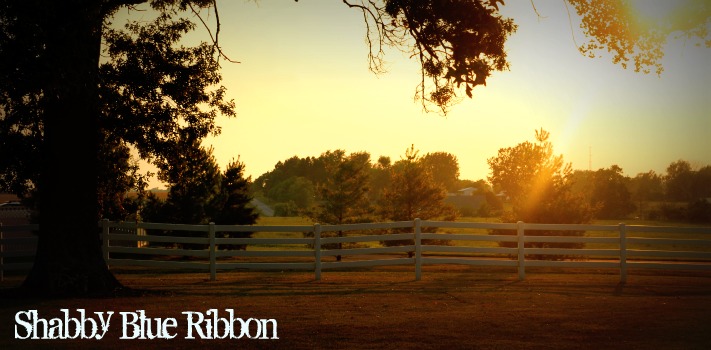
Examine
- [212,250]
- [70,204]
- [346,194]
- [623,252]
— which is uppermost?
[346,194]

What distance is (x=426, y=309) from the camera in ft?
45.7

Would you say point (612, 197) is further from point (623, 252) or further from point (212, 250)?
point (212, 250)

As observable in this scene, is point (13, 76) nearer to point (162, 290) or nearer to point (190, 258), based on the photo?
point (162, 290)

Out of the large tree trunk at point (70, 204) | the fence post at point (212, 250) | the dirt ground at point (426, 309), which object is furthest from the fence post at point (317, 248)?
the large tree trunk at point (70, 204)

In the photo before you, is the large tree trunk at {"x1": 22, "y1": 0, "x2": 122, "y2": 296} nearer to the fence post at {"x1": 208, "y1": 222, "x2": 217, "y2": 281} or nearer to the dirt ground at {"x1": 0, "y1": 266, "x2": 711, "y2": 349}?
the dirt ground at {"x1": 0, "y1": 266, "x2": 711, "y2": 349}

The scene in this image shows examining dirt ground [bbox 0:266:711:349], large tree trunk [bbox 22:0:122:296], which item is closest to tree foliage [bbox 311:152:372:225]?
dirt ground [bbox 0:266:711:349]

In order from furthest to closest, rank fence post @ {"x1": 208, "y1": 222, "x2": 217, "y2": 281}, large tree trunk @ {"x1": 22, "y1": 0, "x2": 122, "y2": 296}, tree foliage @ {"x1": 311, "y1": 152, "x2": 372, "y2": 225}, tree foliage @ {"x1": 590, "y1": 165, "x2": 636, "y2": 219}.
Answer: tree foliage @ {"x1": 590, "y1": 165, "x2": 636, "y2": 219} < tree foliage @ {"x1": 311, "y1": 152, "x2": 372, "y2": 225} < fence post @ {"x1": 208, "y1": 222, "x2": 217, "y2": 281} < large tree trunk @ {"x1": 22, "y1": 0, "x2": 122, "y2": 296}

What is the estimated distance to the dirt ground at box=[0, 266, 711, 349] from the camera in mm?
10773

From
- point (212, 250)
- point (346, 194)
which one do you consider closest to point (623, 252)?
point (212, 250)

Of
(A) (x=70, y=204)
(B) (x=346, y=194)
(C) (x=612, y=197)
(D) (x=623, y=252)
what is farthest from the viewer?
(C) (x=612, y=197)

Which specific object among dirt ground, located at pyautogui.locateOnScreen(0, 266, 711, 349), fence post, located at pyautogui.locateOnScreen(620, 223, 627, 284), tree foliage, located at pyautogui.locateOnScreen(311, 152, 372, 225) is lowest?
dirt ground, located at pyautogui.locateOnScreen(0, 266, 711, 349)

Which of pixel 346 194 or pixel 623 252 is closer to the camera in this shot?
pixel 623 252

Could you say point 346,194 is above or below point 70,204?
above

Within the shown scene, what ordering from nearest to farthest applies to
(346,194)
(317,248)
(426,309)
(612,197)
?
1. (426,309)
2. (317,248)
3. (346,194)
4. (612,197)
